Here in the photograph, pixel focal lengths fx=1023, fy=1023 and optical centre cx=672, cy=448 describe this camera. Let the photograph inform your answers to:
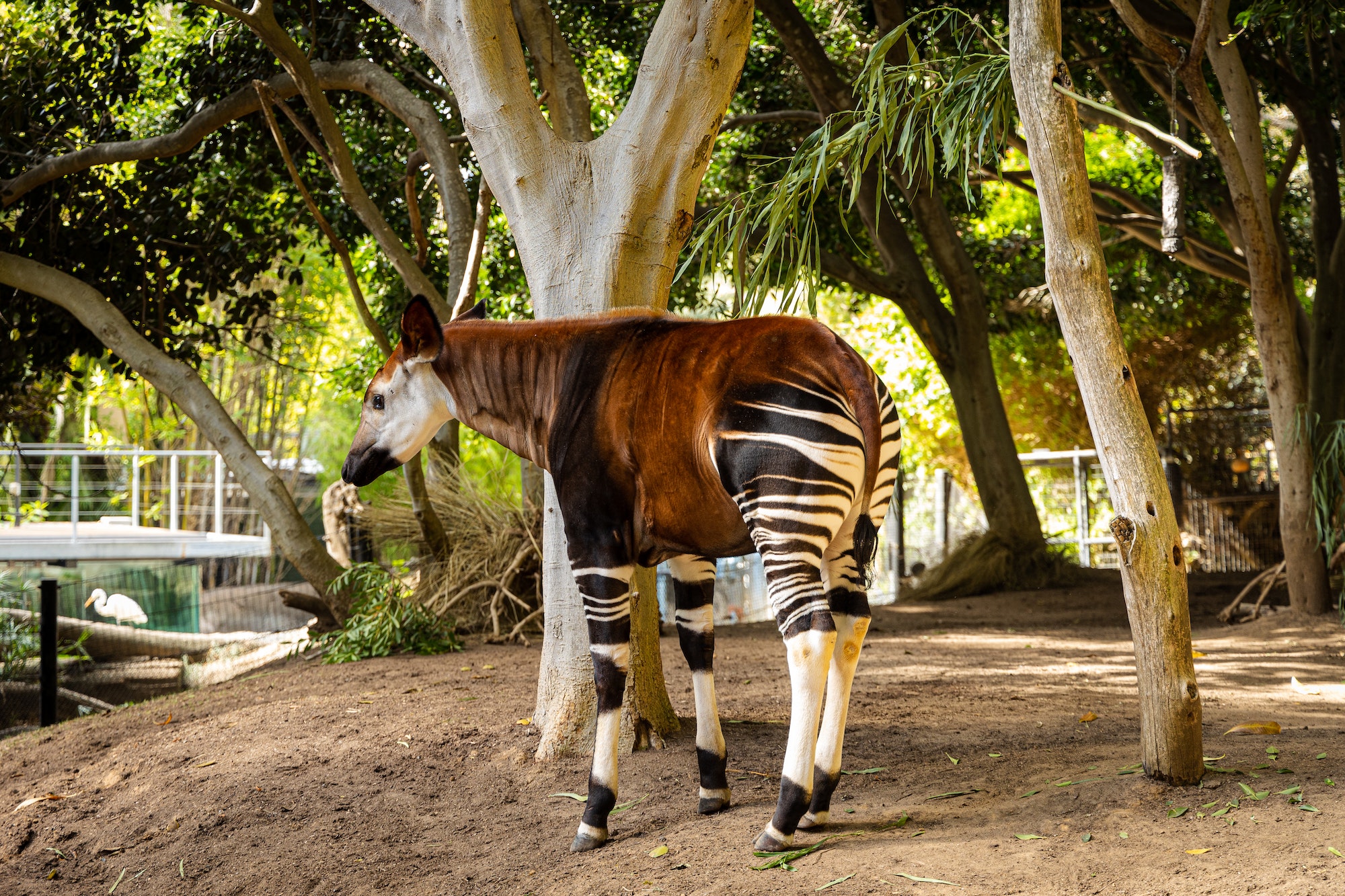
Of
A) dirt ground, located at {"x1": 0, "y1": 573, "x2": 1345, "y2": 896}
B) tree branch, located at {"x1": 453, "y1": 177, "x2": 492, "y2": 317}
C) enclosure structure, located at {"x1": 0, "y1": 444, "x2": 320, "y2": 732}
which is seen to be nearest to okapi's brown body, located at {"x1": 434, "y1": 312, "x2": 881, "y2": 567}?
dirt ground, located at {"x1": 0, "y1": 573, "x2": 1345, "y2": 896}

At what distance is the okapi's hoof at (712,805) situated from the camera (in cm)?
335

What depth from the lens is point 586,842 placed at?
3.18 m

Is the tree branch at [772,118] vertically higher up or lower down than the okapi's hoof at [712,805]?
higher up

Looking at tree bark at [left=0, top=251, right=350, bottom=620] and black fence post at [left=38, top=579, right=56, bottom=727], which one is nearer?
tree bark at [left=0, top=251, right=350, bottom=620]

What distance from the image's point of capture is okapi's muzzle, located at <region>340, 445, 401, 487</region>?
3520 mm

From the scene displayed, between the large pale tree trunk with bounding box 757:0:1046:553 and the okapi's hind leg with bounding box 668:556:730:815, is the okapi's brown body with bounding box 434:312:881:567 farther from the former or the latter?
the large pale tree trunk with bounding box 757:0:1046:553

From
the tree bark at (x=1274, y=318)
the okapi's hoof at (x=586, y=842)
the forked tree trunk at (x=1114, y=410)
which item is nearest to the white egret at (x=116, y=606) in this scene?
the okapi's hoof at (x=586, y=842)

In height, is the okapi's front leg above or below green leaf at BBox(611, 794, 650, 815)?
above

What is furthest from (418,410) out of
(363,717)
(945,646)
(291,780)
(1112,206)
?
(1112,206)

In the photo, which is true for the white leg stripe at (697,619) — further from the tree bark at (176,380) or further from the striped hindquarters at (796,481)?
the tree bark at (176,380)

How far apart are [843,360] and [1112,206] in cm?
905

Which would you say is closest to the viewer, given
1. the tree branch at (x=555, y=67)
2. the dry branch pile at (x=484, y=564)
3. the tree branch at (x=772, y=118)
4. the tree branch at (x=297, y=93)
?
the tree branch at (x=555, y=67)

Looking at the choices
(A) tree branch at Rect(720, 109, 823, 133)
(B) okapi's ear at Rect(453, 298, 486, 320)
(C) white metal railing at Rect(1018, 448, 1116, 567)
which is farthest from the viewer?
(C) white metal railing at Rect(1018, 448, 1116, 567)

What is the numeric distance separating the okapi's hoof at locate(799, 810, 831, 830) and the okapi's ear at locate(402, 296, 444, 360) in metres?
1.90
